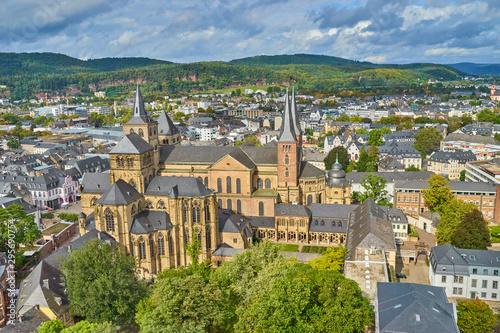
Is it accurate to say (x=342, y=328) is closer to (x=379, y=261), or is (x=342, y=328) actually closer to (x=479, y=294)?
(x=379, y=261)

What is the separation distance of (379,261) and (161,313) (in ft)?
101

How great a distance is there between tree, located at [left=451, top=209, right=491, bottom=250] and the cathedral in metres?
17.7

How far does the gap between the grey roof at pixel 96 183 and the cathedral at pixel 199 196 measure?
0.56 ft

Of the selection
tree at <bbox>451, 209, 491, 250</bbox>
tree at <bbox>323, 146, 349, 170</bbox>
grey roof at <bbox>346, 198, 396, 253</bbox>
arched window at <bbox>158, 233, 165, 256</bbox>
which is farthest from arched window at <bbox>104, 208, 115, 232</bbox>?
tree at <bbox>323, 146, 349, 170</bbox>

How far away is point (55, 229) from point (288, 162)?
44612 mm

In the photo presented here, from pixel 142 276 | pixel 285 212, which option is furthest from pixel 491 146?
pixel 142 276

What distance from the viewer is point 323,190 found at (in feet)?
262

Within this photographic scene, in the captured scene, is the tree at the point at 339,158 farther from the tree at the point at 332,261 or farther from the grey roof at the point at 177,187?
the tree at the point at 332,261

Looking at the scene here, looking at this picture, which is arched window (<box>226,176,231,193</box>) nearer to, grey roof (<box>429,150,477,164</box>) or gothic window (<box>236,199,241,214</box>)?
gothic window (<box>236,199,241,214</box>)

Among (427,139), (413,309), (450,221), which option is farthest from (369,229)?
(427,139)

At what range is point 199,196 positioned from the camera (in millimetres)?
61688

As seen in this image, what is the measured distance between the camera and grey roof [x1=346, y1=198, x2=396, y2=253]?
5588 centimetres

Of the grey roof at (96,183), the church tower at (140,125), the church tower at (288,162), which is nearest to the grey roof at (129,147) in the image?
the church tower at (140,125)

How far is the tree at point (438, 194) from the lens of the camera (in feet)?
260
